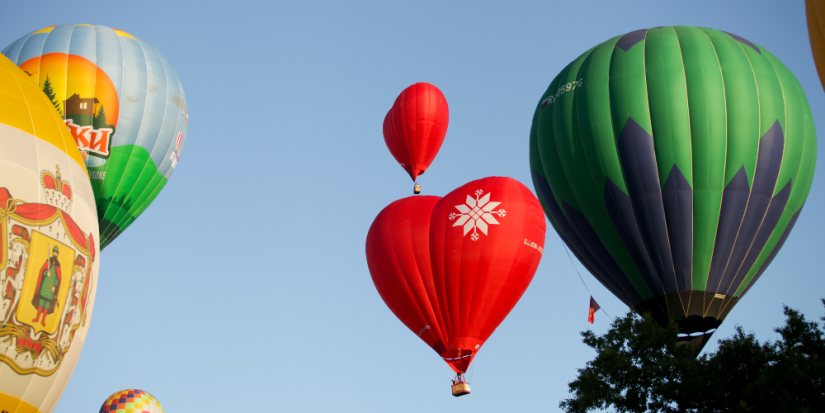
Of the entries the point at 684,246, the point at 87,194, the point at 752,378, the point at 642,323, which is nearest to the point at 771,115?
the point at 684,246

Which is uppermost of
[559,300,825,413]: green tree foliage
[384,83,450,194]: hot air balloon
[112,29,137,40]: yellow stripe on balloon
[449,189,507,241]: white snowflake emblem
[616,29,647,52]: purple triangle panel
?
[384,83,450,194]: hot air balloon

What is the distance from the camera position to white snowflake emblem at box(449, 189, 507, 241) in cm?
2050

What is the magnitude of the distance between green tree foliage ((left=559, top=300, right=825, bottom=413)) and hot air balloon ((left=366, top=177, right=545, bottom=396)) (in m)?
6.46

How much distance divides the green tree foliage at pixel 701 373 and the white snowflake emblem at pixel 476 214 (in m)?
6.70

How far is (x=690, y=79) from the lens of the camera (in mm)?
16938

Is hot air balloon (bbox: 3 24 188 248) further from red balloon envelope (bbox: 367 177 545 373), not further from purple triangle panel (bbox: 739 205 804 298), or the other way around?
purple triangle panel (bbox: 739 205 804 298)

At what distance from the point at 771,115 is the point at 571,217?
4302mm

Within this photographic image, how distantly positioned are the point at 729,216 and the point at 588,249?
9.23ft

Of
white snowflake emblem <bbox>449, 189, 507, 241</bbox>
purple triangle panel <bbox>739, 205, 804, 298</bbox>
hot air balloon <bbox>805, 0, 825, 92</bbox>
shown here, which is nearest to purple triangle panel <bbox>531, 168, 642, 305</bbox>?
white snowflake emblem <bbox>449, 189, 507, 241</bbox>

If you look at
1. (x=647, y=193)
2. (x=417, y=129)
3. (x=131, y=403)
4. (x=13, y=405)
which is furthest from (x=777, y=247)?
(x=131, y=403)

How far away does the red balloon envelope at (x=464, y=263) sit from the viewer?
2038 cm

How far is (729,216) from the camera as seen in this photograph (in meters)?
16.2

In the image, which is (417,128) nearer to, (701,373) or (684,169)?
(684,169)

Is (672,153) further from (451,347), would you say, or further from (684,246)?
(451,347)
